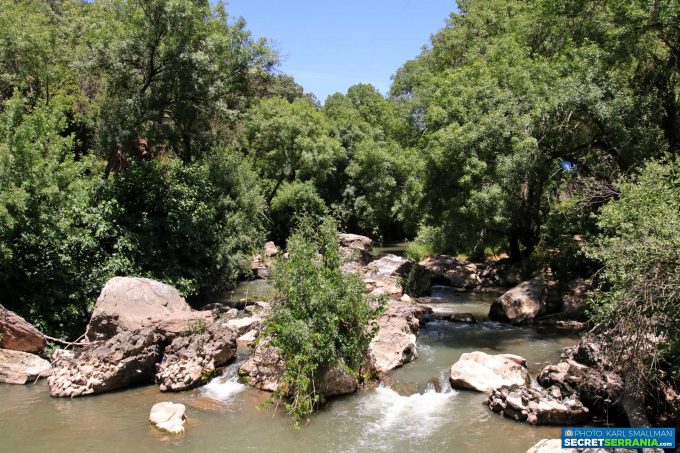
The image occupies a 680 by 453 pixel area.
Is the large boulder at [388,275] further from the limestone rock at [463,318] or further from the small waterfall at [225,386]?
the small waterfall at [225,386]

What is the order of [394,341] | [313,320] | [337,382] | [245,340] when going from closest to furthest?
[313,320], [337,382], [394,341], [245,340]

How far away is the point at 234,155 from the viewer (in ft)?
81.9

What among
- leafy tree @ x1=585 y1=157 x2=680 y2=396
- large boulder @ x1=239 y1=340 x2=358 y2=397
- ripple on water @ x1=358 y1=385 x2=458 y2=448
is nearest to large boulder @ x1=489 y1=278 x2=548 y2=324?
ripple on water @ x1=358 y1=385 x2=458 y2=448

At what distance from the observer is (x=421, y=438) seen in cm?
1063

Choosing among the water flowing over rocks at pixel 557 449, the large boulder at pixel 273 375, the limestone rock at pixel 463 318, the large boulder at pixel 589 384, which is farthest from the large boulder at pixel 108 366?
the limestone rock at pixel 463 318

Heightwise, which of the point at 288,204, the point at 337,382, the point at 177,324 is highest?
the point at 288,204

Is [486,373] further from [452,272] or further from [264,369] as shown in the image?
[452,272]

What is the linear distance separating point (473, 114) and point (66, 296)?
1547cm

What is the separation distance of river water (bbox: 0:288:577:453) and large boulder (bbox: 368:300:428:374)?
0.36 meters

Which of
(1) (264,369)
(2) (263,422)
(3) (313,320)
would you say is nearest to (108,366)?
(1) (264,369)

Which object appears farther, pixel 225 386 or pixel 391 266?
pixel 391 266

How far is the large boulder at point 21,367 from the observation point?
13.6m

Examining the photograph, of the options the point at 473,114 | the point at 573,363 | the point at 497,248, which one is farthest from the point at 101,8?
the point at 497,248

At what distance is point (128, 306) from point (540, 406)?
1107cm
